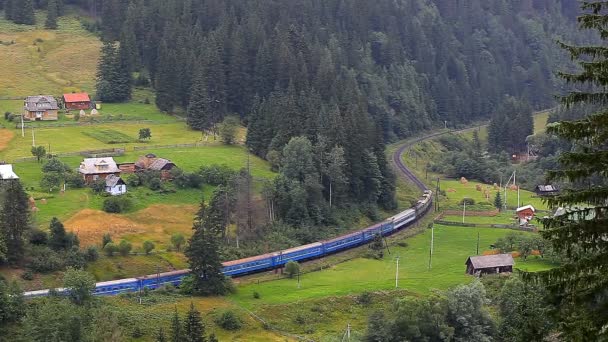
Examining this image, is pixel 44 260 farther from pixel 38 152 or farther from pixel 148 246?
pixel 38 152

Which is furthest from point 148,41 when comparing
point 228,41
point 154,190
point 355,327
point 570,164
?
point 570,164

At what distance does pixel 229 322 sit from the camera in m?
61.9

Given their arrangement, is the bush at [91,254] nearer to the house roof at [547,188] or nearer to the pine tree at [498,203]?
the pine tree at [498,203]

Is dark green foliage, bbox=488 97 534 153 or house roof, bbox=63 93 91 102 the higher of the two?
house roof, bbox=63 93 91 102

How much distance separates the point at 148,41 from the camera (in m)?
128

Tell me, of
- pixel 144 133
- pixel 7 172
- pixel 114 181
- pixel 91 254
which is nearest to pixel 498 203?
pixel 144 133

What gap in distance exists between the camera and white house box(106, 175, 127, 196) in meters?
80.1

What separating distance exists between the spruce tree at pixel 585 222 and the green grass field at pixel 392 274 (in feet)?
155

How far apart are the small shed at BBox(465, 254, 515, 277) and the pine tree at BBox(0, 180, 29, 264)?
36.9 metres

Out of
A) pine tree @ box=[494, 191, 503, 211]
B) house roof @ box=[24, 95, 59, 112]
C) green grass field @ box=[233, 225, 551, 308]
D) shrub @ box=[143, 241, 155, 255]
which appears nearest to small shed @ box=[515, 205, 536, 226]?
green grass field @ box=[233, 225, 551, 308]

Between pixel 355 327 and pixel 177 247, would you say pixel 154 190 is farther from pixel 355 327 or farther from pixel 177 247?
pixel 355 327

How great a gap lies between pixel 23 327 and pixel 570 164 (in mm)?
43702

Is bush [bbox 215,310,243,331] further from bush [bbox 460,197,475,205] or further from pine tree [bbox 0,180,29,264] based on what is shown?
bush [bbox 460,197,475,205]

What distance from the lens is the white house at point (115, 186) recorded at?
80.1 meters
